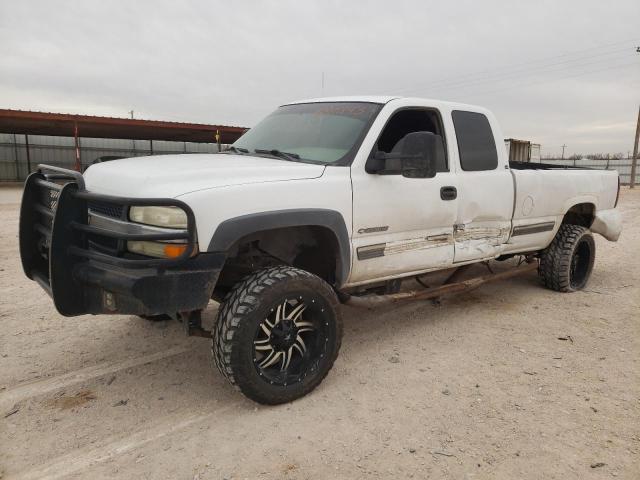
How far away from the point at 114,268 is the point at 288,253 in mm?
1230

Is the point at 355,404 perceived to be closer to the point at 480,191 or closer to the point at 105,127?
the point at 480,191

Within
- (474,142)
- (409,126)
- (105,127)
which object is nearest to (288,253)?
(409,126)

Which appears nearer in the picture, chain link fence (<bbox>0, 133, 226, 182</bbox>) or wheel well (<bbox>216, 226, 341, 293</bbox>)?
wheel well (<bbox>216, 226, 341, 293</bbox>)

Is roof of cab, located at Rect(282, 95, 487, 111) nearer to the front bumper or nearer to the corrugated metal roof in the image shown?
the front bumper

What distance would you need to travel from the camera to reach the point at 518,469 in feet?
8.00

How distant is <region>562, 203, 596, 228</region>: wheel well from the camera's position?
5750mm

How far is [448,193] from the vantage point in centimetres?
397

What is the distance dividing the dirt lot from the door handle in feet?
3.89

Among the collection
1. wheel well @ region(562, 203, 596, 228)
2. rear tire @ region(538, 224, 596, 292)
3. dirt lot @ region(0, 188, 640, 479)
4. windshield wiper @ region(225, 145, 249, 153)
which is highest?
windshield wiper @ region(225, 145, 249, 153)

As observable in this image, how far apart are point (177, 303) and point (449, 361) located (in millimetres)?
2100

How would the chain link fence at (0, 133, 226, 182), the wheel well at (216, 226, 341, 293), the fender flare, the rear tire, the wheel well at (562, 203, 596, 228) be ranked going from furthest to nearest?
the chain link fence at (0, 133, 226, 182), the wheel well at (562, 203, 596, 228), the rear tire, the wheel well at (216, 226, 341, 293), the fender flare

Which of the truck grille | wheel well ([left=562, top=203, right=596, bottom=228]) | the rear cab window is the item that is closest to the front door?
the rear cab window

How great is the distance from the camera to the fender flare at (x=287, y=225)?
2732mm

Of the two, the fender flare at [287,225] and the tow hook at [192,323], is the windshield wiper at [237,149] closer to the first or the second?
the fender flare at [287,225]
